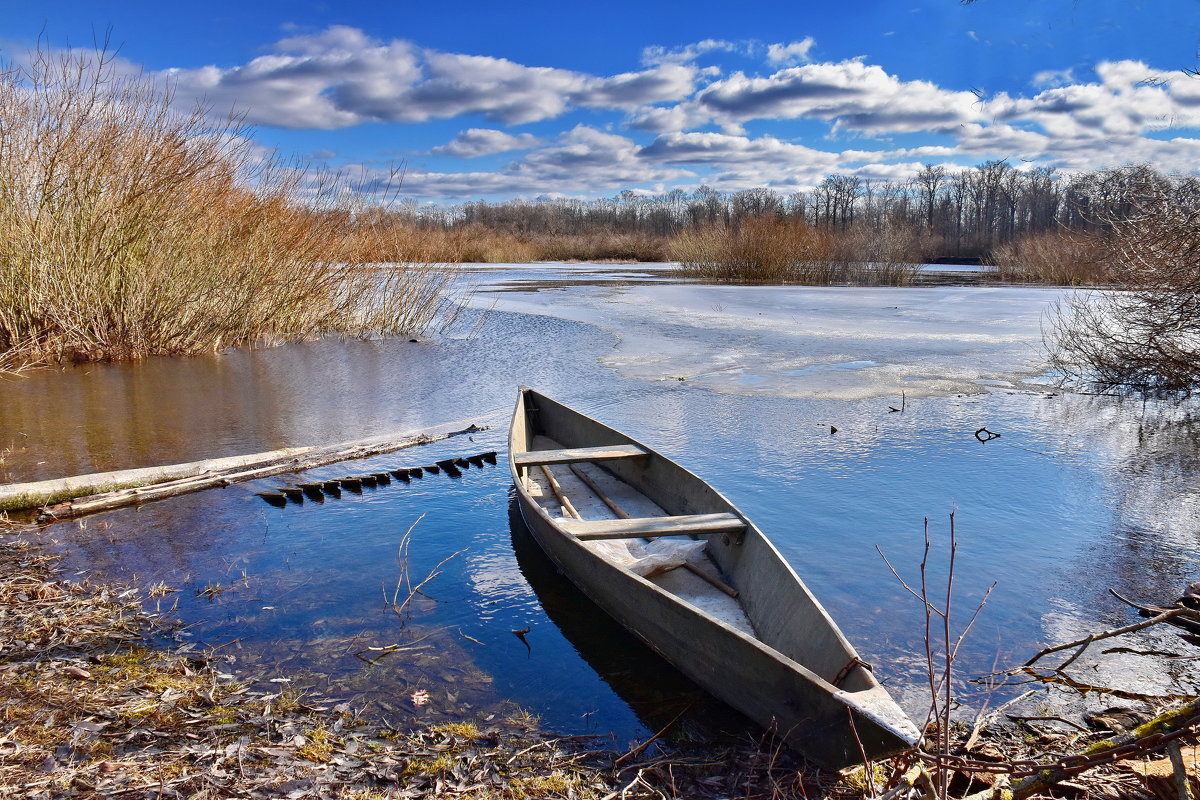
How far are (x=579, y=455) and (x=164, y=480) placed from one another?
10.8 feet

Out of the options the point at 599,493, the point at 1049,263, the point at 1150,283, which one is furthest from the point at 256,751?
the point at 1049,263

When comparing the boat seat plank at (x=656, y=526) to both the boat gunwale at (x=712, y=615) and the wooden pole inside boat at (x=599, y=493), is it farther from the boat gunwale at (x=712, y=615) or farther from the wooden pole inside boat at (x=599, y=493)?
the wooden pole inside boat at (x=599, y=493)

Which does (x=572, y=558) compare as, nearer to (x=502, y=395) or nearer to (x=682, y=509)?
(x=682, y=509)

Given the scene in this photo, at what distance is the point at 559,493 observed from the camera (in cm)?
580

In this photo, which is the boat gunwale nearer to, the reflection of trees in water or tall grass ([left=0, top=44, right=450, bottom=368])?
the reflection of trees in water

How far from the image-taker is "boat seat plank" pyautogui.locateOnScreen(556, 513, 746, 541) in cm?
428

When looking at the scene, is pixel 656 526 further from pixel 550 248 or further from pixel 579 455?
pixel 550 248

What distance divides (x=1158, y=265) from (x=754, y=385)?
15.3 ft

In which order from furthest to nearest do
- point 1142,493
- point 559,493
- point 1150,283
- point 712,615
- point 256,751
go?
point 1150,283 < point 1142,493 < point 559,493 < point 712,615 < point 256,751

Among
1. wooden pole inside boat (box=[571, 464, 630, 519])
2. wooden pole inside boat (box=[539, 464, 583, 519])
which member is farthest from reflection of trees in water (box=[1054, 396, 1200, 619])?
wooden pole inside boat (box=[539, 464, 583, 519])

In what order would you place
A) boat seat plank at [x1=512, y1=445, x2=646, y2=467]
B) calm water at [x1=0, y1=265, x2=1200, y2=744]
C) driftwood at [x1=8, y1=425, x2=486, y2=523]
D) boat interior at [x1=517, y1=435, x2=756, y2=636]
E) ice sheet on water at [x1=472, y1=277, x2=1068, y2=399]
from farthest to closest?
ice sheet on water at [x1=472, y1=277, x2=1068, y2=399] < boat seat plank at [x1=512, y1=445, x2=646, y2=467] < driftwood at [x1=8, y1=425, x2=486, y2=523] < boat interior at [x1=517, y1=435, x2=756, y2=636] < calm water at [x1=0, y1=265, x2=1200, y2=744]

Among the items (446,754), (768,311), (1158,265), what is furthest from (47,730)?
(768,311)

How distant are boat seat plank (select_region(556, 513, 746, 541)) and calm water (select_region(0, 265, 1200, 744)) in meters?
0.41

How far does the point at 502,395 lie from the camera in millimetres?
10289
